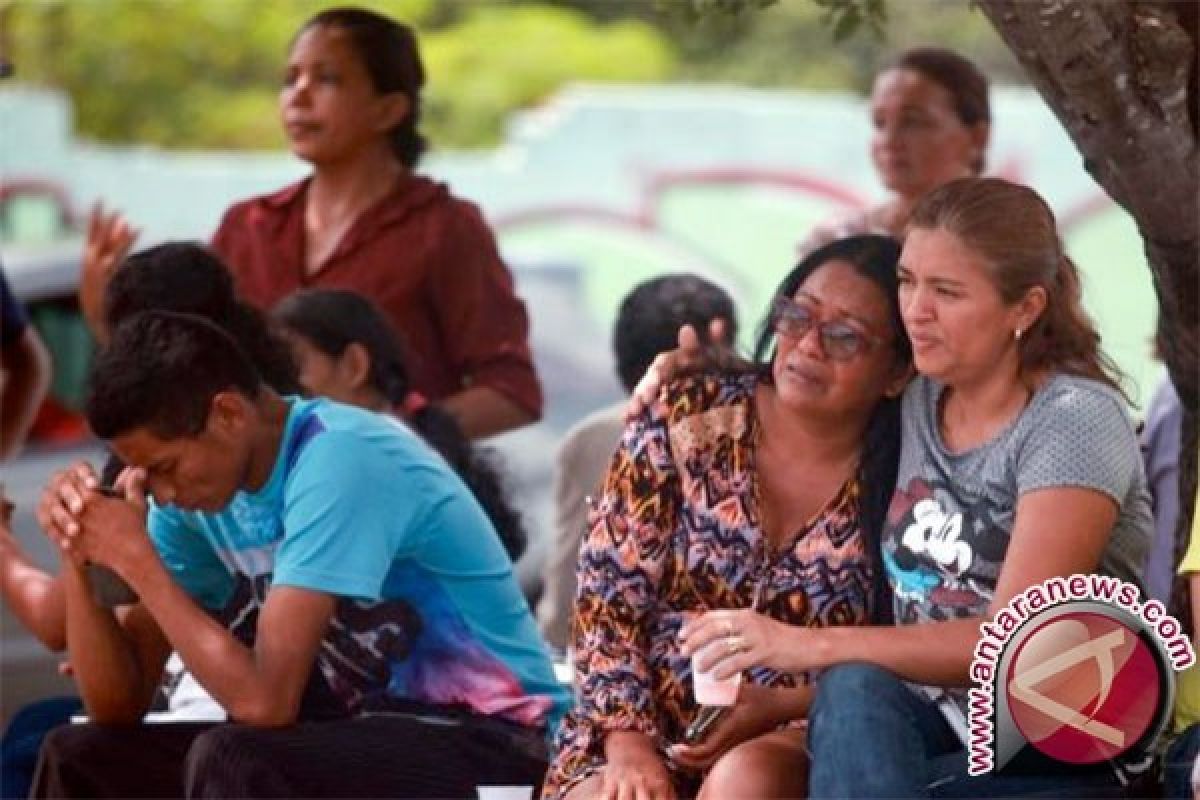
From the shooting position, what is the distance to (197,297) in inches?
219

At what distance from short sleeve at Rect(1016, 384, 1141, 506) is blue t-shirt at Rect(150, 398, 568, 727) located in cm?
105

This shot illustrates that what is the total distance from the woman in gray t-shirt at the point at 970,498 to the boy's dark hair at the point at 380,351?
1451 mm

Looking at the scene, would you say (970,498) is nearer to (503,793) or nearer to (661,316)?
(503,793)

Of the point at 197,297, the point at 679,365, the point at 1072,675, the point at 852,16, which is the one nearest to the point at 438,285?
the point at 197,297

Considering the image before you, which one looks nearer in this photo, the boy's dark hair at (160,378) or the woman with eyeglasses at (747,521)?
the woman with eyeglasses at (747,521)

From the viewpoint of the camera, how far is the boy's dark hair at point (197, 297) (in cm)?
545

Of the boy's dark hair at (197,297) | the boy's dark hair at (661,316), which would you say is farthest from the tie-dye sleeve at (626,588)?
the boy's dark hair at (661,316)

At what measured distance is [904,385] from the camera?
15.6 feet

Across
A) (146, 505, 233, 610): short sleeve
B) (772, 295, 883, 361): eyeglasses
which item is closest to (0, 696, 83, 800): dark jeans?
(146, 505, 233, 610): short sleeve

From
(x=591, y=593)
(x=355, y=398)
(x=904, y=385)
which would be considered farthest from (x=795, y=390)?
(x=355, y=398)

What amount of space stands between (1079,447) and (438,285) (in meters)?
2.42

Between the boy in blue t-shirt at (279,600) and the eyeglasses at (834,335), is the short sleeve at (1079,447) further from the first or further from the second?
the boy in blue t-shirt at (279,600)

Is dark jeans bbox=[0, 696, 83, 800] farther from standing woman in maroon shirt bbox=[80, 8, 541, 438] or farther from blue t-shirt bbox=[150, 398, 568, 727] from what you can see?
standing woman in maroon shirt bbox=[80, 8, 541, 438]

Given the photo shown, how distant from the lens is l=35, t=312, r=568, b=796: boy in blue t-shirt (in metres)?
4.77
